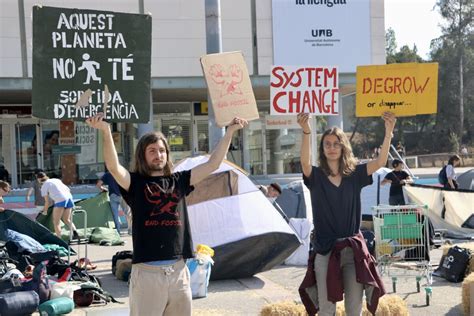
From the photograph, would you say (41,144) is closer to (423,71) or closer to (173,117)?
(173,117)

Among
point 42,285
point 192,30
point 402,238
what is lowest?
point 42,285

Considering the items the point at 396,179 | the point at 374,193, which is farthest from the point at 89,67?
the point at 374,193

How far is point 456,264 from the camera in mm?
8844

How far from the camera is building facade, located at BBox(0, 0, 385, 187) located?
69.7 ft

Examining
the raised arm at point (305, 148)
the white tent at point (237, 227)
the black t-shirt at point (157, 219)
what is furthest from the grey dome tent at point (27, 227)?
the black t-shirt at point (157, 219)

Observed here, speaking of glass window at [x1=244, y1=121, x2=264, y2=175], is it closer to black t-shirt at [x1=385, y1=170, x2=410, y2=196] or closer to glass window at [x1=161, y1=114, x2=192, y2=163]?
glass window at [x1=161, y1=114, x2=192, y2=163]

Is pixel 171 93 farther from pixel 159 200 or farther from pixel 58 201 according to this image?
pixel 159 200

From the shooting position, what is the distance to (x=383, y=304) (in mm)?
6340

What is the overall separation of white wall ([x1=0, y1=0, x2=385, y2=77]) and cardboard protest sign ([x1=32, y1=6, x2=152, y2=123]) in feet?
48.4

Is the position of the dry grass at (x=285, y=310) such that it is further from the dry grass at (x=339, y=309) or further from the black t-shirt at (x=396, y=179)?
the black t-shirt at (x=396, y=179)

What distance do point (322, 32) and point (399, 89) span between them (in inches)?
613

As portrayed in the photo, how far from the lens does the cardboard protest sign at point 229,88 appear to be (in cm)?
627

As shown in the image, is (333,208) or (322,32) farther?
(322,32)

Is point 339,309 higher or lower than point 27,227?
lower
